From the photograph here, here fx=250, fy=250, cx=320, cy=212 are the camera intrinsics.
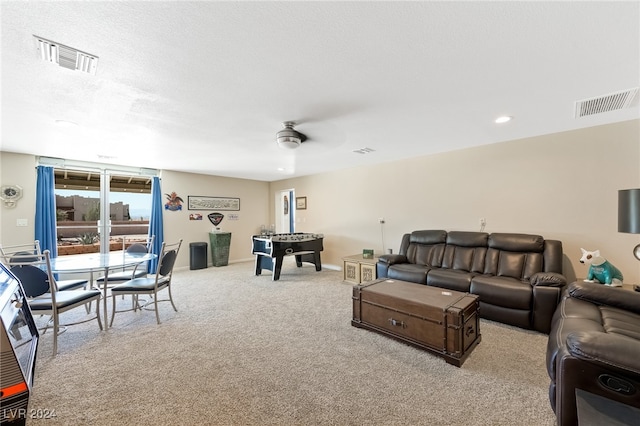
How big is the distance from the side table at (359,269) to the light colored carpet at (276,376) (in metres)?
1.37

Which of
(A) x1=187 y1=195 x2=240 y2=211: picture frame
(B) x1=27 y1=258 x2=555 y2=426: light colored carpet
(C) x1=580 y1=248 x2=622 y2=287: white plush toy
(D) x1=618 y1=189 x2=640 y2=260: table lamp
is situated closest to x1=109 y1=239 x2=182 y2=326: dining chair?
(B) x1=27 y1=258 x2=555 y2=426: light colored carpet

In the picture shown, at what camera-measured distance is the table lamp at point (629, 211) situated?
2038 millimetres

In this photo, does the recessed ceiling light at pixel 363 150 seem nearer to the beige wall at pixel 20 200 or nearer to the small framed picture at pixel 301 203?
the small framed picture at pixel 301 203

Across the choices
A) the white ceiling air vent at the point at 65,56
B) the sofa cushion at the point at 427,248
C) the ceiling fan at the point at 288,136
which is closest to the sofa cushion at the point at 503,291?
the sofa cushion at the point at 427,248

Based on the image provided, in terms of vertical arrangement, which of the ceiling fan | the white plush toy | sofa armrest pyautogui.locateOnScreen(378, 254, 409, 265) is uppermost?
the ceiling fan

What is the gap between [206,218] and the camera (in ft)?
21.2

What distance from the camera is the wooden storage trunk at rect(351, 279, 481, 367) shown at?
214 cm

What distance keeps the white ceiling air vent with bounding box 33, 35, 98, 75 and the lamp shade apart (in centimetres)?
419

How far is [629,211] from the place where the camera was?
6.86 feet

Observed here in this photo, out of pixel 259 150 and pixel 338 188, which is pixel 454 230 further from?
pixel 259 150

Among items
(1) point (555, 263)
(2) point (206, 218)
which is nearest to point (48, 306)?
(2) point (206, 218)

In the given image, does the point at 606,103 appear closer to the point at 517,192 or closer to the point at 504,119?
the point at 504,119

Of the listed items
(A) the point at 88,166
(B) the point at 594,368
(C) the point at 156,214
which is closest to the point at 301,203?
(C) the point at 156,214

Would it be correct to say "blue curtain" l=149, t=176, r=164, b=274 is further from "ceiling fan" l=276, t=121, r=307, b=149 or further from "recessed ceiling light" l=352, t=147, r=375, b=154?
"recessed ceiling light" l=352, t=147, r=375, b=154
